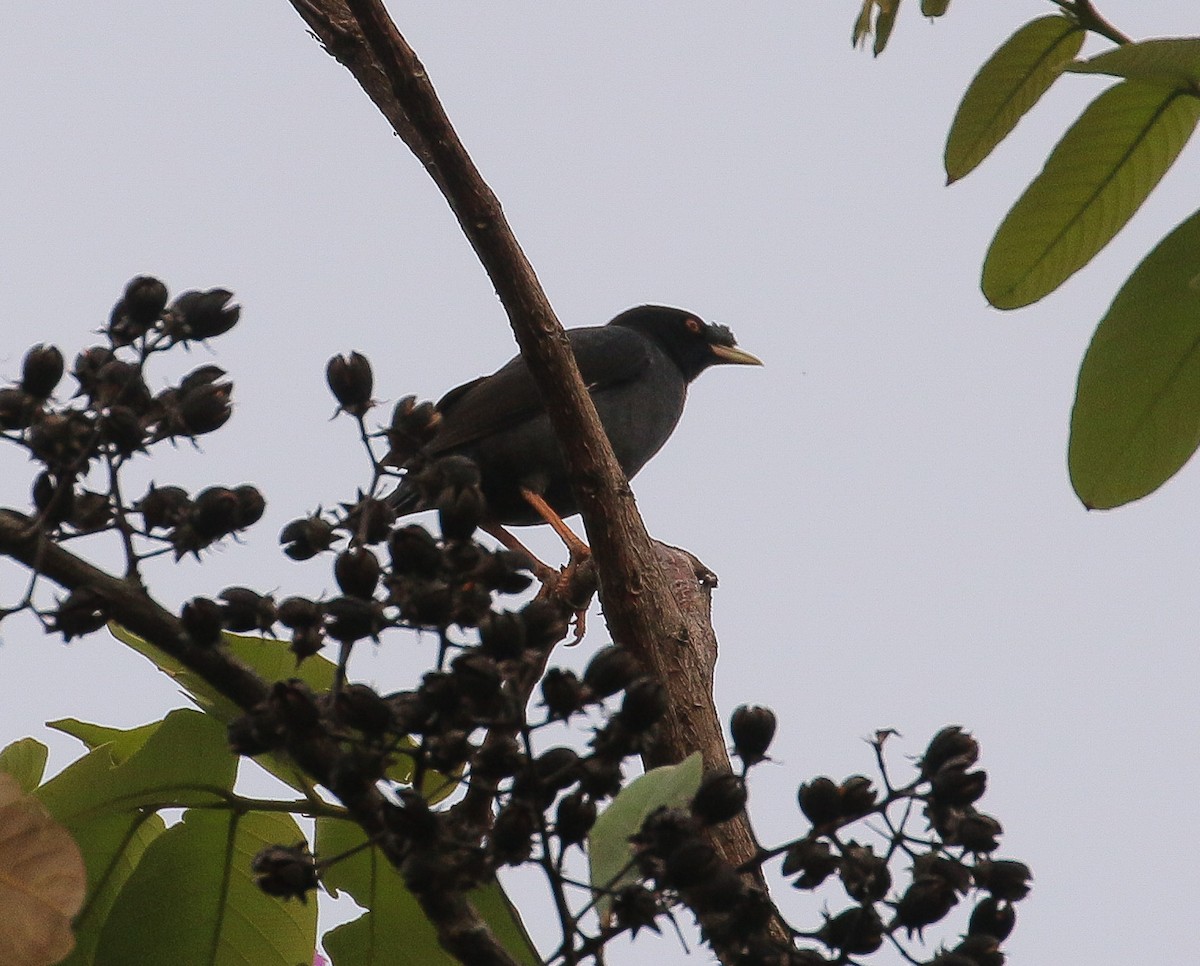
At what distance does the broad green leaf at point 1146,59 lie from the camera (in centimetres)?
164

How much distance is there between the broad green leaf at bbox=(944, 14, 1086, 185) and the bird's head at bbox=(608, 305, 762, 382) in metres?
4.65

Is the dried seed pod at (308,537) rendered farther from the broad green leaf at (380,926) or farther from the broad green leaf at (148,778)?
the broad green leaf at (380,926)

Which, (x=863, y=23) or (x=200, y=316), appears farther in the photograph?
(x=863, y=23)

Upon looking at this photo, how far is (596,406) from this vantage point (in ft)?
19.3

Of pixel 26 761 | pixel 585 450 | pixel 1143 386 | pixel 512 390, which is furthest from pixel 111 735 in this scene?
pixel 512 390

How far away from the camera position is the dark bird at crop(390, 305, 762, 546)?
18.4 ft

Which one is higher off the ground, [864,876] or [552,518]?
[552,518]

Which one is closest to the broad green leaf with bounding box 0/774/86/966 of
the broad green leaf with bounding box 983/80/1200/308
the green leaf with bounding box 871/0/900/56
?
the broad green leaf with bounding box 983/80/1200/308

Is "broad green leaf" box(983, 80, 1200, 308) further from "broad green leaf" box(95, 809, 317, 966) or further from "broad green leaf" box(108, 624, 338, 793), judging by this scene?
"broad green leaf" box(95, 809, 317, 966)

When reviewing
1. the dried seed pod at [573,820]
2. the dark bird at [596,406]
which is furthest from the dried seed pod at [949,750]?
the dark bird at [596,406]

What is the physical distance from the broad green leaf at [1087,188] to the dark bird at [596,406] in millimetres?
2466

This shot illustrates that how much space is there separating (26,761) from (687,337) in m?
5.11

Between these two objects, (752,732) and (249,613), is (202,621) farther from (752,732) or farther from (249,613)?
(752,732)

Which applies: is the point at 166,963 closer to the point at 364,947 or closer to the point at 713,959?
the point at 364,947
